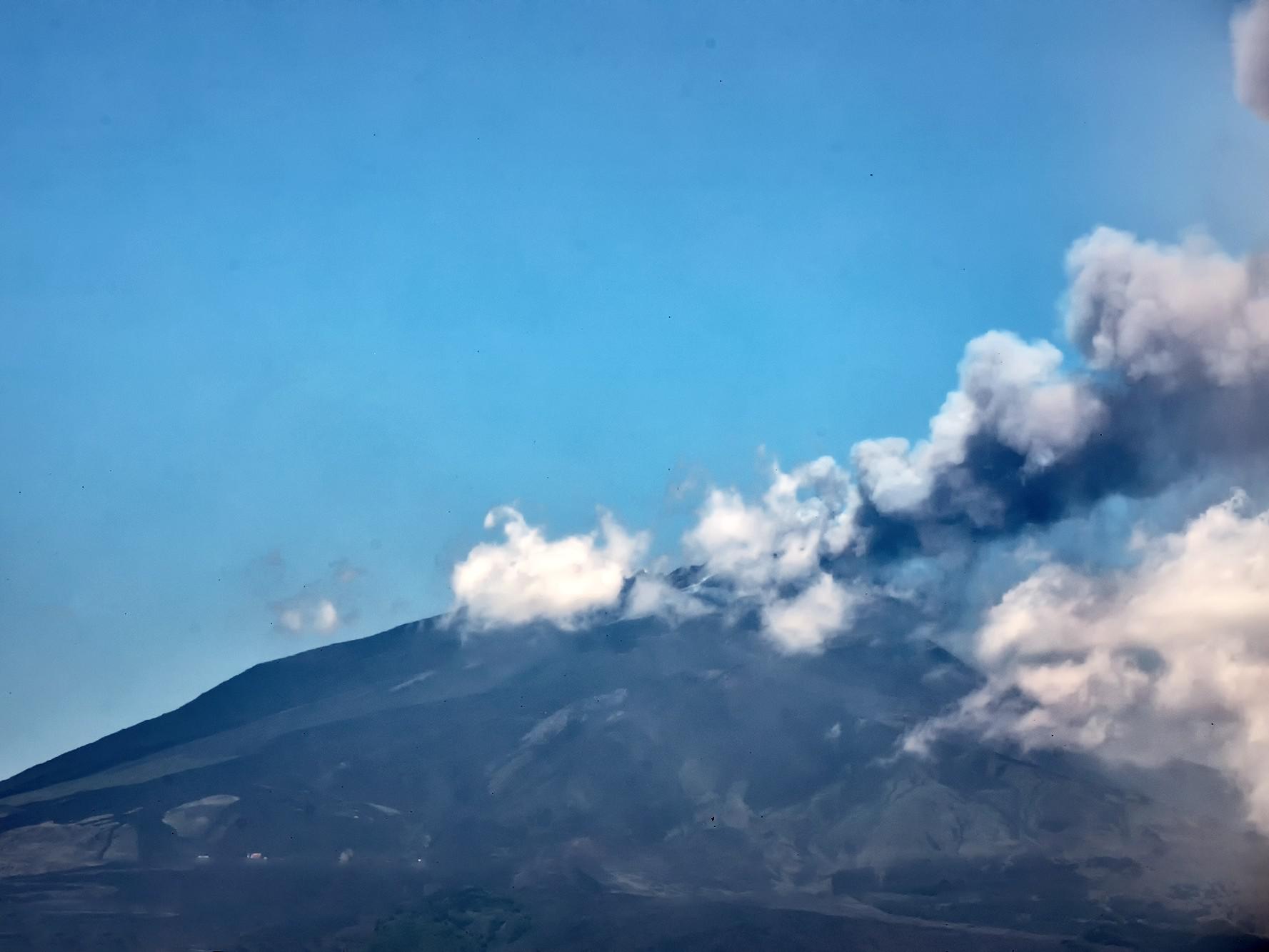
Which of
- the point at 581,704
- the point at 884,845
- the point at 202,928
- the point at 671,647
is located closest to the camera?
the point at 202,928

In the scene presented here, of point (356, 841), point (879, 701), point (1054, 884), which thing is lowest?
point (1054, 884)

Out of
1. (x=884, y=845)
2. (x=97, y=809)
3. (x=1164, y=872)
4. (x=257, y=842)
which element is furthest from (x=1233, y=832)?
(x=97, y=809)

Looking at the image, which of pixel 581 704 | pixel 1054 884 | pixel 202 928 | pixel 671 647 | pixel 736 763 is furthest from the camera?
pixel 671 647

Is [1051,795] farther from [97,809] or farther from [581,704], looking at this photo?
[97,809]

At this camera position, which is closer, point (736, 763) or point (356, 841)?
point (356, 841)

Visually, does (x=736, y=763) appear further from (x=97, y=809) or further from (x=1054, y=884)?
(x=97, y=809)

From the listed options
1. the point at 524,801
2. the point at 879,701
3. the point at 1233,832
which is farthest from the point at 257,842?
the point at 1233,832

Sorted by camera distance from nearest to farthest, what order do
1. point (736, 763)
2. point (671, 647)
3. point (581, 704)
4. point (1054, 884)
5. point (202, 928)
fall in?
point (202, 928) → point (1054, 884) → point (736, 763) → point (581, 704) → point (671, 647)

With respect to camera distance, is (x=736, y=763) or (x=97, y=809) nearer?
(x=97, y=809)

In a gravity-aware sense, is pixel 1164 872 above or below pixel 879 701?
below
